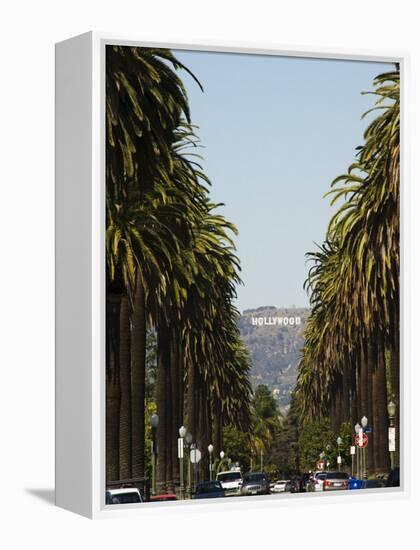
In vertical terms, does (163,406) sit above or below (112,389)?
below

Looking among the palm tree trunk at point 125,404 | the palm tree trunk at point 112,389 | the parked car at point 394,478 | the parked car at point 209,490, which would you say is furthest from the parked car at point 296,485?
the palm tree trunk at point 112,389

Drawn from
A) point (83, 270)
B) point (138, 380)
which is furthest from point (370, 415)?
point (83, 270)

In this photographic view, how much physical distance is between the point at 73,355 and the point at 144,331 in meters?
0.93

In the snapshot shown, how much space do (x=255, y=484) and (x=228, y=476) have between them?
407 millimetres

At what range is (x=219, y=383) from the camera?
2055cm

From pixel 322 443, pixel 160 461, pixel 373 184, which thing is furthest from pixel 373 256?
pixel 160 461

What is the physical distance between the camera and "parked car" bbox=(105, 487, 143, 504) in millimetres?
19672

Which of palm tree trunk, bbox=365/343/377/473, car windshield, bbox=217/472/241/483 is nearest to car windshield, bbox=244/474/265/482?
car windshield, bbox=217/472/241/483

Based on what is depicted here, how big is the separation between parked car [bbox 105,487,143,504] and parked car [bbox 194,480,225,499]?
33.6 inches

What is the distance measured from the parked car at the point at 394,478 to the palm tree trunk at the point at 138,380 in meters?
3.65

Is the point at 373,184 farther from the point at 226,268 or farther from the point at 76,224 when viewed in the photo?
the point at 76,224

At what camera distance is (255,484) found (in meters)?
20.8

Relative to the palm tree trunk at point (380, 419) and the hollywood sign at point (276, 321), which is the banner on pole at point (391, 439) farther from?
the hollywood sign at point (276, 321)

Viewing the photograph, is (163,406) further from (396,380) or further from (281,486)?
(396,380)
